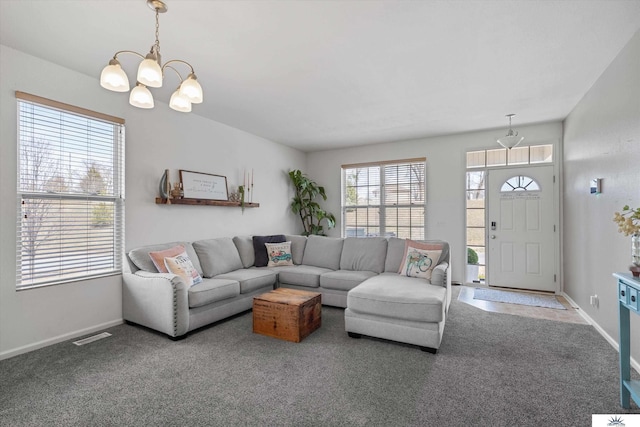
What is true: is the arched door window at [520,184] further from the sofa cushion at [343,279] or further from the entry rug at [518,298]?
the sofa cushion at [343,279]

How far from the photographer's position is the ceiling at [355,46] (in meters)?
2.09

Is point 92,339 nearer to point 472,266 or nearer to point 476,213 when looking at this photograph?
point 472,266

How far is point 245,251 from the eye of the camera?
176 inches

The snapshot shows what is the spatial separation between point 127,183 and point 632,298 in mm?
4391

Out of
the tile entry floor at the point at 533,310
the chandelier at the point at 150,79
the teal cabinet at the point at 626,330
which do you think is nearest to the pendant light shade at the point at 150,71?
the chandelier at the point at 150,79

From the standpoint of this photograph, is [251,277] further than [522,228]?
No

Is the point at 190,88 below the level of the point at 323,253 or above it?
above

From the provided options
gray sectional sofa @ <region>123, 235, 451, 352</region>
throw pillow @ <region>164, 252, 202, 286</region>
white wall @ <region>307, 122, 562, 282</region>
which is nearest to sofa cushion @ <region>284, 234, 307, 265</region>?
gray sectional sofa @ <region>123, 235, 451, 352</region>

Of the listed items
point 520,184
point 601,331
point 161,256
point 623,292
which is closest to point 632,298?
point 623,292

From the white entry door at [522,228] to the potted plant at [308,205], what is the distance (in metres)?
2.89

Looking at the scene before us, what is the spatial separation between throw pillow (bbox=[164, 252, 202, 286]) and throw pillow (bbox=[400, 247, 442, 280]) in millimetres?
2379

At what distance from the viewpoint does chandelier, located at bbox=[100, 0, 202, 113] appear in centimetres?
175

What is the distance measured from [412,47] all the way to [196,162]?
10.2 feet

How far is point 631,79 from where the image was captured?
2443 mm
